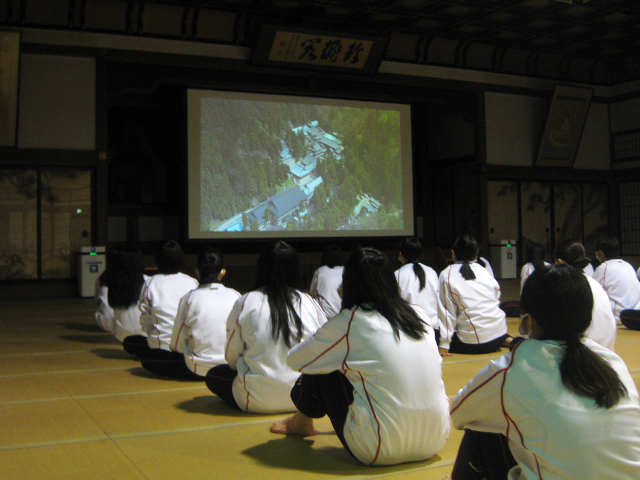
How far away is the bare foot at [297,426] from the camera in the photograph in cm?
252

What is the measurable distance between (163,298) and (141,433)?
131 centimetres

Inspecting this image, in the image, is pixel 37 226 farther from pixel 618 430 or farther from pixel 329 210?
pixel 618 430

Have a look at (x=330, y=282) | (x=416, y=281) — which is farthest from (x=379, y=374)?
(x=330, y=282)

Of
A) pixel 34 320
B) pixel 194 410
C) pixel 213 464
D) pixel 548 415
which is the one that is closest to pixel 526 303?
pixel 548 415

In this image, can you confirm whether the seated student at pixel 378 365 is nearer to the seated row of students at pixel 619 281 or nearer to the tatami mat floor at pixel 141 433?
the tatami mat floor at pixel 141 433

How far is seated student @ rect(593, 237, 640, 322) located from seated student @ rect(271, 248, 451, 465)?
366 centimetres

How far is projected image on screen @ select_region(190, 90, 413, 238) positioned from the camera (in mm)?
9664

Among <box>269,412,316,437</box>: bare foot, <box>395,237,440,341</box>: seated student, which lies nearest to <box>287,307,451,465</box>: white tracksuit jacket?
<box>269,412,316,437</box>: bare foot

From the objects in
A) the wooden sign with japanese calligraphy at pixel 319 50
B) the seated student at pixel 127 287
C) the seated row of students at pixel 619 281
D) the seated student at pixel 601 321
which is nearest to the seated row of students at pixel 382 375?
the seated student at pixel 601 321

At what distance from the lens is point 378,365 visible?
2.01 metres

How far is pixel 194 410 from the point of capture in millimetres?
2971

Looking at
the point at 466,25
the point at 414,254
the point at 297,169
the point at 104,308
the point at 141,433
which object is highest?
the point at 466,25

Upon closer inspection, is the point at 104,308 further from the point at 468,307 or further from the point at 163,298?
the point at 468,307

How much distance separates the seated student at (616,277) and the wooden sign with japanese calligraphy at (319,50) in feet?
18.6
